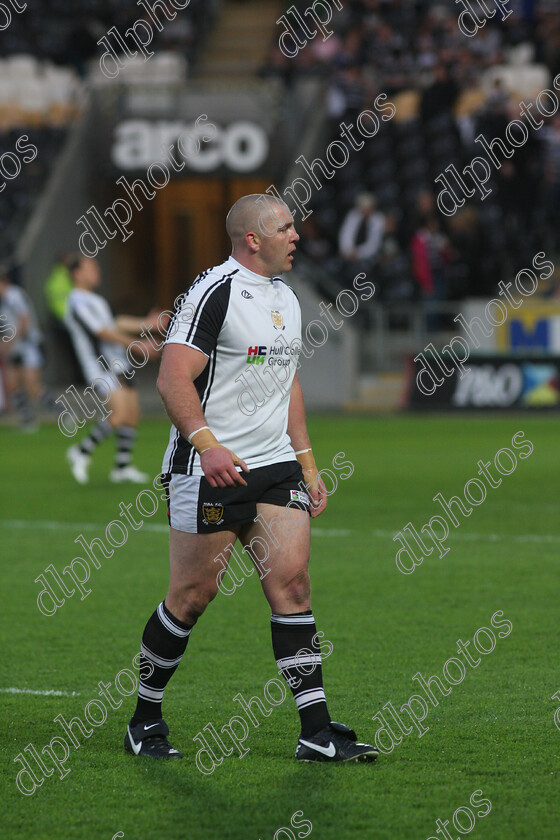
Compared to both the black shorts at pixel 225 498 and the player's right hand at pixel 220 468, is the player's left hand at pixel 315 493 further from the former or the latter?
the player's right hand at pixel 220 468

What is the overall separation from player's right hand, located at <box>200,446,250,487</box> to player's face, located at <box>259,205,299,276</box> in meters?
0.78

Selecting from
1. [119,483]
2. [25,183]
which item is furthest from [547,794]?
[25,183]

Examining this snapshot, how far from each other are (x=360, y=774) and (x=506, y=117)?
19344 millimetres

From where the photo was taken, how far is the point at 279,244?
4.75 m

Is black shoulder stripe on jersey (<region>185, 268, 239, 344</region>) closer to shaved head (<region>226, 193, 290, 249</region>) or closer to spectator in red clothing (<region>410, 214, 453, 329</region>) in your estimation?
shaved head (<region>226, 193, 290, 249</region>)

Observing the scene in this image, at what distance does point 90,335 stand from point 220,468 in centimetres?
921

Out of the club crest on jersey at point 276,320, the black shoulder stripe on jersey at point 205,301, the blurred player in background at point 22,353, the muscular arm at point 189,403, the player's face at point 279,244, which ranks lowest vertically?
the blurred player in background at point 22,353

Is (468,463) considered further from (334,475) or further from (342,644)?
(342,644)

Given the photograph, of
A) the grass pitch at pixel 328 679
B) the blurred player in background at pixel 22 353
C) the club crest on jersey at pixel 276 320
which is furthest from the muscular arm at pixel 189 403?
the blurred player in background at pixel 22 353

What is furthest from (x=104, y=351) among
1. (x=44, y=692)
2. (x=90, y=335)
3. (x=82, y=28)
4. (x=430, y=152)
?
(x=82, y=28)

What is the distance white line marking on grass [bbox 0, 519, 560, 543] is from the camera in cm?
990

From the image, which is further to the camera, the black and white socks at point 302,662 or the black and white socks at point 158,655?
the black and white socks at point 158,655

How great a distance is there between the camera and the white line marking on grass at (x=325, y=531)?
9898 mm

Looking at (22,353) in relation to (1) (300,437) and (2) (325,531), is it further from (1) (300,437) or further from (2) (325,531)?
(1) (300,437)
